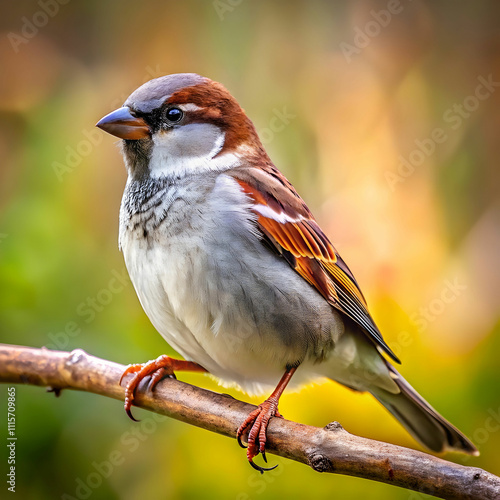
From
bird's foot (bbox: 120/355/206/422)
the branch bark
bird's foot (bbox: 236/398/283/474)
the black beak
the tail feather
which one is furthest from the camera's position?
the tail feather

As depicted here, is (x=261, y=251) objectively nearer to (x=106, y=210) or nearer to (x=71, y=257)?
(x=71, y=257)

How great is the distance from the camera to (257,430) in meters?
2.07

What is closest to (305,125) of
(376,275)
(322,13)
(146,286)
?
(322,13)

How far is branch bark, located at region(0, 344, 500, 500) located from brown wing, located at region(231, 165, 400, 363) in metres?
0.54

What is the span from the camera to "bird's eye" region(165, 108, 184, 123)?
7.45 feet

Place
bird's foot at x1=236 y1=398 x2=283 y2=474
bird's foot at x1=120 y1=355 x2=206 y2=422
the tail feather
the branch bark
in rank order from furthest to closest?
the tail feather → bird's foot at x1=120 y1=355 x2=206 y2=422 → bird's foot at x1=236 y1=398 x2=283 y2=474 → the branch bark

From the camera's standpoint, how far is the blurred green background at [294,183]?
2.45m

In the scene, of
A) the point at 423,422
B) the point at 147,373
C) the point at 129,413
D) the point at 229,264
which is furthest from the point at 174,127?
the point at 423,422

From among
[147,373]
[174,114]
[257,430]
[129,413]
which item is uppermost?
[174,114]

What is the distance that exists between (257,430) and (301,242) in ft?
2.26

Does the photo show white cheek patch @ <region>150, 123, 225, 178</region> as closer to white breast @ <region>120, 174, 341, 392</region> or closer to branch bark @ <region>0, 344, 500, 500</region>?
white breast @ <region>120, 174, 341, 392</region>

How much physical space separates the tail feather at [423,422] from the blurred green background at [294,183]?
86 mm

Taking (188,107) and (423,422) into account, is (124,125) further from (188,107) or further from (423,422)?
(423,422)

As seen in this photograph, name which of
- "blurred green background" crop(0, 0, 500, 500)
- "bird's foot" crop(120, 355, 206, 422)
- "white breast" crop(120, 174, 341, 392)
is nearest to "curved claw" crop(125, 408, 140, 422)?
"bird's foot" crop(120, 355, 206, 422)
